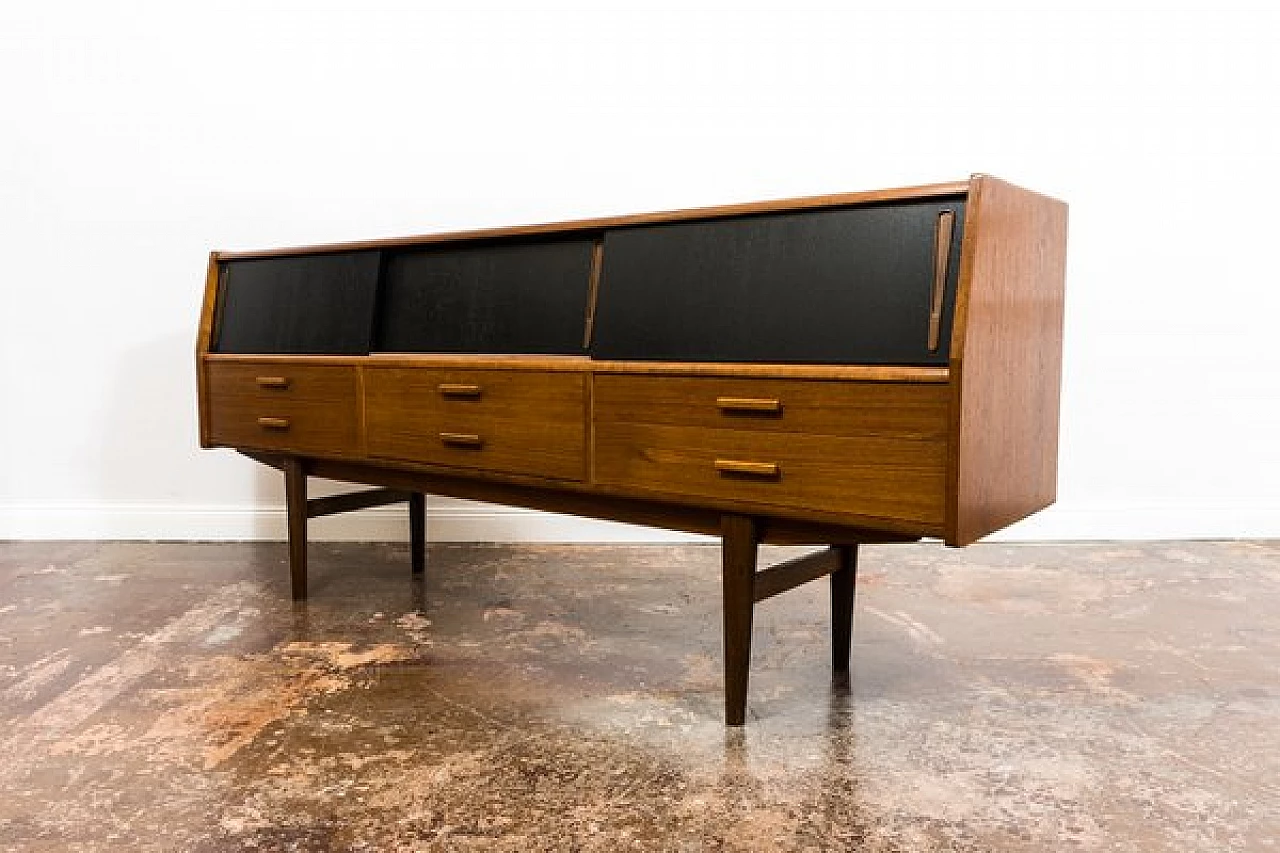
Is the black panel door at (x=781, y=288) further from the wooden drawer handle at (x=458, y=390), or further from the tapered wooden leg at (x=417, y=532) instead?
the tapered wooden leg at (x=417, y=532)

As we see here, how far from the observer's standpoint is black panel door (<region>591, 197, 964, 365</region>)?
5.55 ft

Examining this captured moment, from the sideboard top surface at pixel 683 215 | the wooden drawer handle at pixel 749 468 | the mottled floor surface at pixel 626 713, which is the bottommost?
the mottled floor surface at pixel 626 713

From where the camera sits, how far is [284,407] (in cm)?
282

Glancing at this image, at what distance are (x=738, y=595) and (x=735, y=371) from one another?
0.44 meters

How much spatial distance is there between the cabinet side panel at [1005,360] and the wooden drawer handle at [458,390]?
3.69 feet

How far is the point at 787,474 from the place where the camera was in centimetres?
183

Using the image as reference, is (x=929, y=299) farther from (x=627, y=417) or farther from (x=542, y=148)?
(x=542, y=148)

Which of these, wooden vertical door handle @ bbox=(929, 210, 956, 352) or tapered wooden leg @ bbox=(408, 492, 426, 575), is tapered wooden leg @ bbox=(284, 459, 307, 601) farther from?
wooden vertical door handle @ bbox=(929, 210, 956, 352)

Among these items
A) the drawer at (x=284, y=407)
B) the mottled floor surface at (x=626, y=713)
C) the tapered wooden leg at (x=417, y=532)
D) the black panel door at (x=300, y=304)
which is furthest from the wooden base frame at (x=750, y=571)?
the tapered wooden leg at (x=417, y=532)

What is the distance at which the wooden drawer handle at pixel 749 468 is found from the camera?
184 centimetres

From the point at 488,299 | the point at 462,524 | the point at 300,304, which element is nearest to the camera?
the point at 488,299

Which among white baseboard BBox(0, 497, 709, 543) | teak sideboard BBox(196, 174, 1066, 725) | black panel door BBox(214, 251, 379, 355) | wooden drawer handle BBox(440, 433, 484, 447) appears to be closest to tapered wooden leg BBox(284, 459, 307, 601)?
teak sideboard BBox(196, 174, 1066, 725)

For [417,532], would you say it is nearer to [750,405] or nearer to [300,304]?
[300,304]

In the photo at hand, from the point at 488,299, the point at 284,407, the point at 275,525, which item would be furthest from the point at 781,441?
the point at 275,525
